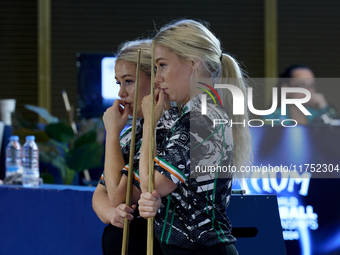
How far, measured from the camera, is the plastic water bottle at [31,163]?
249 centimetres

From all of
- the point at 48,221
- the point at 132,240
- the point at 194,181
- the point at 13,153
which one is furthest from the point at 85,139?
the point at 194,181

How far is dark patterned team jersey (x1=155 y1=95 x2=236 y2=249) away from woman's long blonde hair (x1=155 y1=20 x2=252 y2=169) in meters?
0.14

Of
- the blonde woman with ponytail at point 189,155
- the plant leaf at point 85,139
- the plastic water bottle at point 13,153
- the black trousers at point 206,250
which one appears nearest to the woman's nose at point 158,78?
the blonde woman with ponytail at point 189,155

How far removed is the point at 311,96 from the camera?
11.4 feet

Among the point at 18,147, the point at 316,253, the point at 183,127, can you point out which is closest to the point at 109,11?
the point at 18,147

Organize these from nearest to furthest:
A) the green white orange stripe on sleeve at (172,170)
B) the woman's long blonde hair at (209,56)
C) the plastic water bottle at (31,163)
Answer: the green white orange stripe on sleeve at (172,170)
the woman's long blonde hair at (209,56)
the plastic water bottle at (31,163)

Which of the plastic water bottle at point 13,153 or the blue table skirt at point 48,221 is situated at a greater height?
the plastic water bottle at point 13,153

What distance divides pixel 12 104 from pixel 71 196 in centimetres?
246

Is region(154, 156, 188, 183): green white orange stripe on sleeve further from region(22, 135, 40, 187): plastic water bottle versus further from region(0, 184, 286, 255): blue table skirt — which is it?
region(22, 135, 40, 187): plastic water bottle

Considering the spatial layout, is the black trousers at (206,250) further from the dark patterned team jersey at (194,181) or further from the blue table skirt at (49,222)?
the blue table skirt at (49,222)

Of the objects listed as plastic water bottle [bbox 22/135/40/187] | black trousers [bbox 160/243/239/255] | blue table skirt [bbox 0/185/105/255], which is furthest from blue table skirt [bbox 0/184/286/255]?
black trousers [bbox 160/243/239/255]

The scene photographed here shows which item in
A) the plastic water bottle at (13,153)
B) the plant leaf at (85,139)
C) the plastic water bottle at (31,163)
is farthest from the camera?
the plastic water bottle at (13,153)

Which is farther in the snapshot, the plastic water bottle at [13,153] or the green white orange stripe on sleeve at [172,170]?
the plastic water bottle at [13,153]

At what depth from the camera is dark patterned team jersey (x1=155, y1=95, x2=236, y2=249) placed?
3.40 ft
